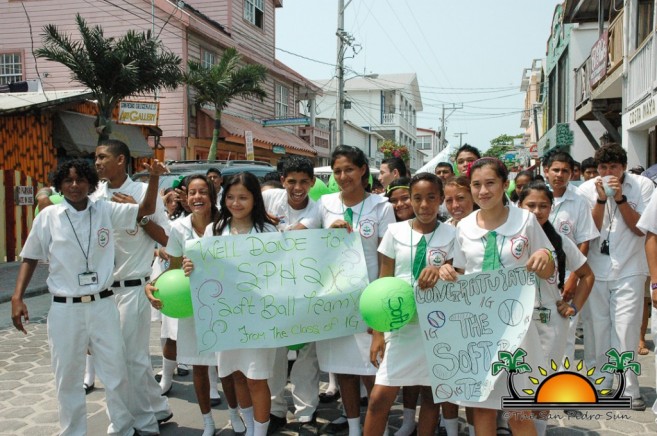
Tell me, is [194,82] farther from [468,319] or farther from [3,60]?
[468,319]

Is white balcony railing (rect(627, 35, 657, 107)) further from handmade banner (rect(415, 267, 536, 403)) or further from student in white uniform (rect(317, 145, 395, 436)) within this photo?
handmade banner (rect(415, 267, 536, 403))

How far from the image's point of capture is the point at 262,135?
24.1 meters

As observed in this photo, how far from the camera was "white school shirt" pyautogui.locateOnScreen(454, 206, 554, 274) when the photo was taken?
336 centimetres

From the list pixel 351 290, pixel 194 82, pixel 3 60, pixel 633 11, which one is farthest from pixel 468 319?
pixel 3 60

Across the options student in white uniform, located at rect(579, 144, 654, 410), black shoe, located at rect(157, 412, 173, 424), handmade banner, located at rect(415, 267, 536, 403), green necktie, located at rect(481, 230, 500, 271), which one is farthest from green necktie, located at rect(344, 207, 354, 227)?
student in white uniform, located at rect(579, 144, 654, 410)

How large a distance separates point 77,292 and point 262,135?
67.3 feet

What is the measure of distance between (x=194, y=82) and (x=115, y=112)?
2.85 meters

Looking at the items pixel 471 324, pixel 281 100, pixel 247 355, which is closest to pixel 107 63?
pixel 247 355

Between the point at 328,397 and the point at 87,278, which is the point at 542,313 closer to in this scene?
the point at 328,397

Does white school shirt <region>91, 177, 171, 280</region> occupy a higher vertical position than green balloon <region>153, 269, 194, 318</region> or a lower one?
higher

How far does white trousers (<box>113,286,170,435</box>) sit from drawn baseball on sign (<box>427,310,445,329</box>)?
220 cm

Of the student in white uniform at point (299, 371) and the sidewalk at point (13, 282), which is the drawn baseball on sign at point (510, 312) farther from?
the sidewalk at point (13, 282)

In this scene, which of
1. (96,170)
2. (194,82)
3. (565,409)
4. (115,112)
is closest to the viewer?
(565,409)

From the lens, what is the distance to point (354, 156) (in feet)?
13.8
